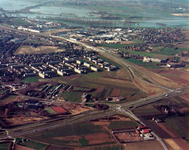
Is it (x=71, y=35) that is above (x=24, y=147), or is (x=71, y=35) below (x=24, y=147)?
above

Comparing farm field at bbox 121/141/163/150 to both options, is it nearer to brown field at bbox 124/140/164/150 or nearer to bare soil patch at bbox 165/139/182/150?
brown field at bbox 124/140/164/150

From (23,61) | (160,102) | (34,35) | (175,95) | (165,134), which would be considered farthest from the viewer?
(34,35)

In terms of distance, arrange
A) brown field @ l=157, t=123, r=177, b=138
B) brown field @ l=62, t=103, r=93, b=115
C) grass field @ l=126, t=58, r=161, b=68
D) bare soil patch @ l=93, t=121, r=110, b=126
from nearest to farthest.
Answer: brown field @ l=157, t=123, r=177, b=138, bare soil patch @ l=93, t=121, r=110, b=126, brown field @ l=62, t=103, r=93, b=115, grass field @ l=126, t=58, r=161, b=68

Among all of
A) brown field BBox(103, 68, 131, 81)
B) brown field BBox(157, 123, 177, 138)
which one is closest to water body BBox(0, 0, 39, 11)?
brown field BBox(103, 68, 131, 81)

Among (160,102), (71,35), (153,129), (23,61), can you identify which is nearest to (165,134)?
(153,129)

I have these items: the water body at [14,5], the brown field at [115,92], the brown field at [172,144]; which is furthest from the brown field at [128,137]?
the water body at [14,5]

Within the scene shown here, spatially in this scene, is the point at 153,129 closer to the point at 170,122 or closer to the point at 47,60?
the point at 170,122

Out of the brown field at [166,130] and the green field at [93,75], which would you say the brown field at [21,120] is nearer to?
the brown field at [166,130]

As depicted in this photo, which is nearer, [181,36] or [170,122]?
[170,122]
